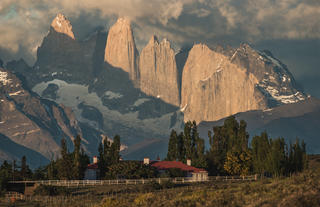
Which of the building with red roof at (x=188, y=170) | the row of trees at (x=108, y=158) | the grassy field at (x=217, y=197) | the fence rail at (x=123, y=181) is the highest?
the row of trees at (x=108, y=158)

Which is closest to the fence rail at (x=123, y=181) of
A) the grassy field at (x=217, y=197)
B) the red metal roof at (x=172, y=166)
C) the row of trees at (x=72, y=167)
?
the row of trees at (x=72, y=167)

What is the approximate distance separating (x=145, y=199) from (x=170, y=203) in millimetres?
9672

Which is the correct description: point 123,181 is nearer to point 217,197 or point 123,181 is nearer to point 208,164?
point 208,164

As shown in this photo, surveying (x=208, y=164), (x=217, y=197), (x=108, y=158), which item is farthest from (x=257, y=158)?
(x=217, y=197)

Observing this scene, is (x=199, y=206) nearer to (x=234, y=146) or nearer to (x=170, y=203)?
(x=170, y=203)

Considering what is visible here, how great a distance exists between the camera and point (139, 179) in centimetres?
14025

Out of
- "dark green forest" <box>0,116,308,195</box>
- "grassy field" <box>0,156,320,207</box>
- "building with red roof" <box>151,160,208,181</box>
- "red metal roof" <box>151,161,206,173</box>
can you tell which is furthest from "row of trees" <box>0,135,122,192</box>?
"grassy field" <box>0,156,320,207</box>

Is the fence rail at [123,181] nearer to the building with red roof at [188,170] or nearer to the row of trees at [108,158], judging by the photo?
the building with red roof at [188,170]

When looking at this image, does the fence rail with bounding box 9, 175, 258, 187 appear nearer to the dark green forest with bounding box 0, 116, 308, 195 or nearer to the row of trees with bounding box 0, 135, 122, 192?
the dark green forest with bounding box 0, 116, 308, 195

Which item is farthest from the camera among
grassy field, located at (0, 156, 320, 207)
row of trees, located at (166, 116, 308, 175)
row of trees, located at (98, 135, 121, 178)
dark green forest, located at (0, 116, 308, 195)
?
row of trees, located at (98, 135, 121, 178)

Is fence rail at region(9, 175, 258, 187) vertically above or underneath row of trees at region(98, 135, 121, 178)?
underneath

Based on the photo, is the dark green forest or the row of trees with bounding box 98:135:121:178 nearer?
the dark green forest

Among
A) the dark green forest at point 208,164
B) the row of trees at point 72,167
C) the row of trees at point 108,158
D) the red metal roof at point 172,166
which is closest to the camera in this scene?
the dark green forest at point 208,164

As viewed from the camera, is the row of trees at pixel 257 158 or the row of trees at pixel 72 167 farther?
the row of trees at pixel 72 167
